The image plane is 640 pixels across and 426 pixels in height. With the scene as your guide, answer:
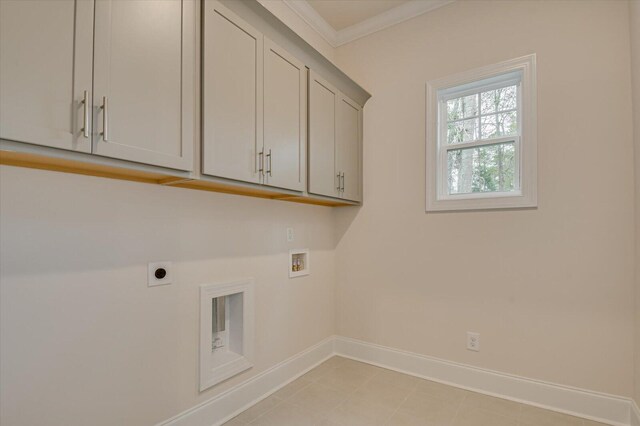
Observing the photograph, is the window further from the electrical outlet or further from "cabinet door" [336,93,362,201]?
the electrical outlet

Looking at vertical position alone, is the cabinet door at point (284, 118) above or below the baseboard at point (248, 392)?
above

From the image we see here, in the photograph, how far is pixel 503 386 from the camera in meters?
2.38

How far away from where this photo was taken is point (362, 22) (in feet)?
10.3

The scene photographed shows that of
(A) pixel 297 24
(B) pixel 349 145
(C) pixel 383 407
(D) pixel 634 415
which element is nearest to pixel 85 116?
(B) pixel 349 145

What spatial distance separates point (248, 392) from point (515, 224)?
2.26 m

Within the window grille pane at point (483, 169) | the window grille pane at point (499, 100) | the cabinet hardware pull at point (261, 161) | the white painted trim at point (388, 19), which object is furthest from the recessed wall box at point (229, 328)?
the white painted trim at point (388, 19)

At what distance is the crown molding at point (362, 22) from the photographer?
282 cm

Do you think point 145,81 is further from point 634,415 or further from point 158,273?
point 634,415

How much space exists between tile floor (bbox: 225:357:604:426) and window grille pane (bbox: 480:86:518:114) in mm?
2194

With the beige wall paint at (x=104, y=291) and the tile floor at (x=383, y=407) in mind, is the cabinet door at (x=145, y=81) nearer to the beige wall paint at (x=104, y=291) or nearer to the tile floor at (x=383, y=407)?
the beige wall paint at (x=104, y=291)

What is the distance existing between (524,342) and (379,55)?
2703mm

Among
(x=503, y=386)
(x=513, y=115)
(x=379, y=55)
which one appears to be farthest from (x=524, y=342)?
(x=379, y=55)

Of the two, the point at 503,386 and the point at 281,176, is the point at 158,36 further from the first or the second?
the point at 503,386

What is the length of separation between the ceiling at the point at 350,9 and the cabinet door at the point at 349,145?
83 cm
